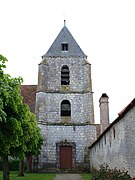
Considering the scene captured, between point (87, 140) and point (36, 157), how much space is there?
506 centimetres

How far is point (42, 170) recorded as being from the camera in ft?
84.5

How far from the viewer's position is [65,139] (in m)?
26.9

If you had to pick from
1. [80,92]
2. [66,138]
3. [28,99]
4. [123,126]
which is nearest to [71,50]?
[80,92]

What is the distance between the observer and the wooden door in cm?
2642

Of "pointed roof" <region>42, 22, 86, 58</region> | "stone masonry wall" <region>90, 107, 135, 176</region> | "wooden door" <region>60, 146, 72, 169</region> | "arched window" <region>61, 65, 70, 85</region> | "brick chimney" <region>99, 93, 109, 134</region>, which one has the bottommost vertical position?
"wooden door" <region>60, 146, 72, 169</region>

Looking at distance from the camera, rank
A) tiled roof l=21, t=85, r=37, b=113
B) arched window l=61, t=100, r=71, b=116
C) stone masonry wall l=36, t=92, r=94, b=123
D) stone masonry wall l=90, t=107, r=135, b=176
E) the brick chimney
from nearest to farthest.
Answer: stone masonry wall l=90, t=107, r=135, b=176
the brick chimney
stone masonry wall l=36, t=92, r=94, b=123
arched window l=61, t=100, r=71, b=116
tiled roof l=21, t=85, r=37, b=113

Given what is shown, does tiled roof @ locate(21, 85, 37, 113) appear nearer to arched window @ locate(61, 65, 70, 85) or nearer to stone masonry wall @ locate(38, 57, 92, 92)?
stone masonry wall @ locate(38, 57, 92, 92)

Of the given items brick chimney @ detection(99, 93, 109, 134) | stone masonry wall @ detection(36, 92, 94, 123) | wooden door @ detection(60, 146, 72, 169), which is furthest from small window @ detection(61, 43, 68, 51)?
wooden door @ detection(60, 146, 72, 169)

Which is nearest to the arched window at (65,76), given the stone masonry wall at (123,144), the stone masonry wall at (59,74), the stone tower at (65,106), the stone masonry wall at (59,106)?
the stone tower at (65,106)

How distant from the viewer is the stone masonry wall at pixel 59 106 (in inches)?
1081

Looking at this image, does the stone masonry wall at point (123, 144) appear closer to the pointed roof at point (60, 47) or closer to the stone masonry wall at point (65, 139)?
the stone masonry wall at point (65, 139)

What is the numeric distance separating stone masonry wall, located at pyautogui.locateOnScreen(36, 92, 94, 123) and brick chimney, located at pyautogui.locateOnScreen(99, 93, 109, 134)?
5.65ft

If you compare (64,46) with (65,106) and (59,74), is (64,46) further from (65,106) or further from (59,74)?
(65,106)

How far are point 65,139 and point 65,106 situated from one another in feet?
11.6
